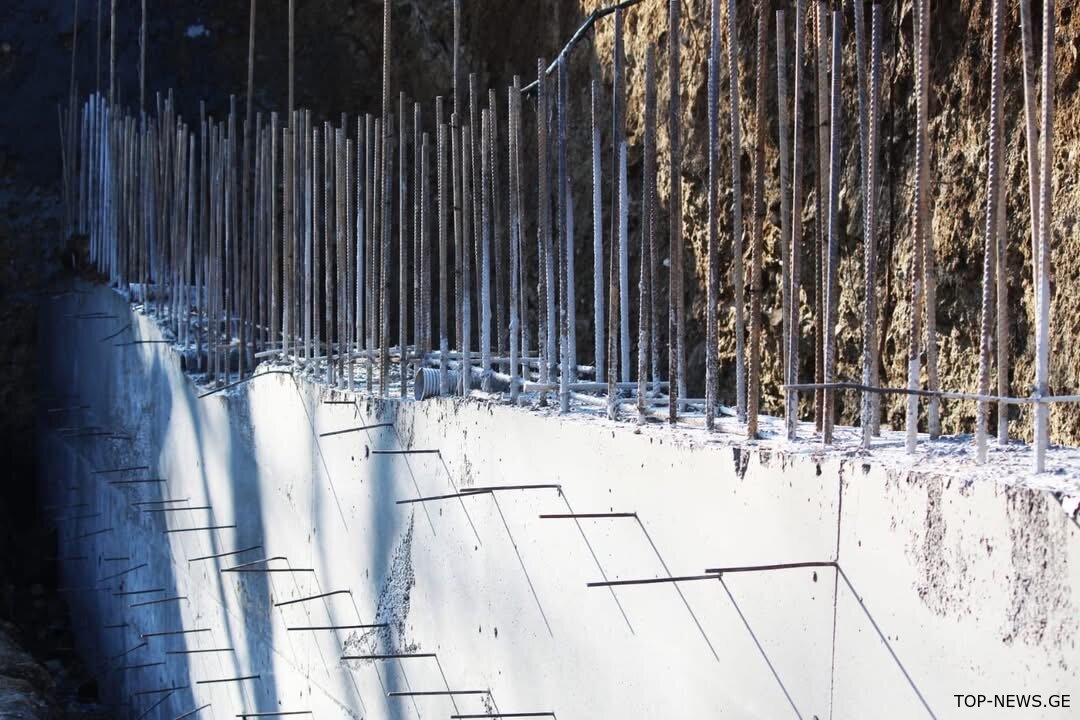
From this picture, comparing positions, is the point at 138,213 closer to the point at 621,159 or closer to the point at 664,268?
the point at 664,268

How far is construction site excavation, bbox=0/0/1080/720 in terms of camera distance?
82.5 inches

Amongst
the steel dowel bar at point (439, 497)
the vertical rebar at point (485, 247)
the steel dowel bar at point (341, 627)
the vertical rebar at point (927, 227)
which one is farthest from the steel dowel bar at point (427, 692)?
the vertical rebar at point (927, 227)

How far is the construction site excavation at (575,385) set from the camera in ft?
6.88

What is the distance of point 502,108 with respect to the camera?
9.62m

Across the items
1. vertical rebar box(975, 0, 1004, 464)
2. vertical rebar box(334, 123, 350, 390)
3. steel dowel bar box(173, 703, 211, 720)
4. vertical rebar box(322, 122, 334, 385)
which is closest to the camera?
vertical rebar box(975, 0, 1004, 464)

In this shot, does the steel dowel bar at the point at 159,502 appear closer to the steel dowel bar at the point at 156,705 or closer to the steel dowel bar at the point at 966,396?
the steel dowel bar at the point at 156,705

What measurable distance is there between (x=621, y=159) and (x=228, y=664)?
348cm

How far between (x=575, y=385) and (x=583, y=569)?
60 cm

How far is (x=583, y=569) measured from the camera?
3.02 m

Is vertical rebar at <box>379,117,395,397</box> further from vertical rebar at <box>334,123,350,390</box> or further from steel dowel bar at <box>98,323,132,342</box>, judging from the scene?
steel dowel bar at <box>98,323,132,342</box>

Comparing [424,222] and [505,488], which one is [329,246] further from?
[505,488]

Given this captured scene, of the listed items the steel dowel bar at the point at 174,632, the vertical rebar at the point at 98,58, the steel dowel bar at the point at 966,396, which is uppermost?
the vertical rebar at the point at 98,58

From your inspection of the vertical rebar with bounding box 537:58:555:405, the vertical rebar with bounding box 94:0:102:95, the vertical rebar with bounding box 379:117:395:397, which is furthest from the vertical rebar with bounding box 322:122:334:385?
the vertical rebar with bounding box 94:0:102:95

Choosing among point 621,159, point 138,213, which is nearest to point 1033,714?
point 621,159
